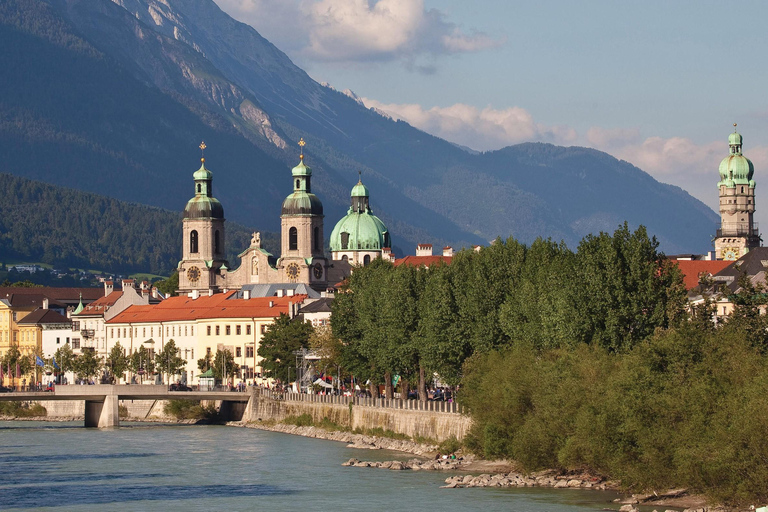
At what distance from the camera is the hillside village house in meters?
166

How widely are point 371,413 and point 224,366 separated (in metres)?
55.3

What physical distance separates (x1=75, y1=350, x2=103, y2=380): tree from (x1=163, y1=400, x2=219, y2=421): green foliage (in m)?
34.1

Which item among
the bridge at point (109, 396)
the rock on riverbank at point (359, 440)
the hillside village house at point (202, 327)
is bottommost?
the rock on riverbank at point (359, 440)

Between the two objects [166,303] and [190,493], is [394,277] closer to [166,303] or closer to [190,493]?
[190,493]

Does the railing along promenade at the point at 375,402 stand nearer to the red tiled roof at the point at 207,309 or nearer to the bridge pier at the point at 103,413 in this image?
the bridge pier at the point at 103,413

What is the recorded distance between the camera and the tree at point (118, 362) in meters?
169

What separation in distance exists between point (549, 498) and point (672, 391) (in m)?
7.48

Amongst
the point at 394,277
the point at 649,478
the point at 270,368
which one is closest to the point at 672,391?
the point at 649,478

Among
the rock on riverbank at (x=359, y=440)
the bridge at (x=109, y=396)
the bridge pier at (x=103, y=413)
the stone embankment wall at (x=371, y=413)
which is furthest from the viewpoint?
the bridge pier at (x=103, y=413)

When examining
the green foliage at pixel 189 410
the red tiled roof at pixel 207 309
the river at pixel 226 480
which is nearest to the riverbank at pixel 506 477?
the river at pixel 226 480

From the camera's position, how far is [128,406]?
477 ft

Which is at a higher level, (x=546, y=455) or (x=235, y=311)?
(x=235, y=311)

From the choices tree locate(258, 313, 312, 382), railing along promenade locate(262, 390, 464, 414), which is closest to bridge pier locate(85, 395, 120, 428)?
railing along promenade locate(262, 390, 464, 414)

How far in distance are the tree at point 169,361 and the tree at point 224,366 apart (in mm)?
4301
